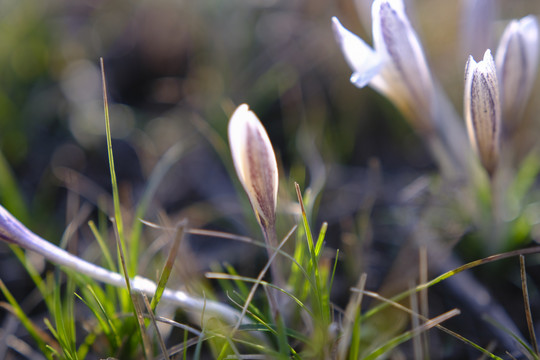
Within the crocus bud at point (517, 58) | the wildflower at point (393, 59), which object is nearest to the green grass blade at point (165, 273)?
the wildflower at point (393, 59)

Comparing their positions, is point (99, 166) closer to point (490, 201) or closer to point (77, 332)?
point (77, 332)

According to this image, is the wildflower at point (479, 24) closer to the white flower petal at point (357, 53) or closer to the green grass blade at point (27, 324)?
the white flower petal at point (357, 53)

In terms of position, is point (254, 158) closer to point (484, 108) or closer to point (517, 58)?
point (484, 108)

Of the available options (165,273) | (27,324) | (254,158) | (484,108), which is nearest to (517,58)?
(484,108)

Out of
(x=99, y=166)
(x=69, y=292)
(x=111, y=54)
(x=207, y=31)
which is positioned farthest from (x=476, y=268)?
(x=111, y=54)

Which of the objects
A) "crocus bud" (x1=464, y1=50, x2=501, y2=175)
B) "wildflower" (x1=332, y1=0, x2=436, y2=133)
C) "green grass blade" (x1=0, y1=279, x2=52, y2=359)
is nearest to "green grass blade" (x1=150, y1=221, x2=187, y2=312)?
"green grass blade" (x1=0, y1=279, x2=52, y2=359)
